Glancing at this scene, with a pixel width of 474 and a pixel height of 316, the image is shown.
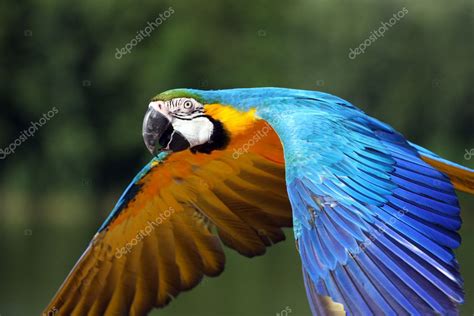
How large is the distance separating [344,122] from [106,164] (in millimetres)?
13045

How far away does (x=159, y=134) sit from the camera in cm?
Answer: 370

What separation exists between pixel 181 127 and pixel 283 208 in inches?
27.6

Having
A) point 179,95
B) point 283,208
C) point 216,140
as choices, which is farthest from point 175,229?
point 179,95

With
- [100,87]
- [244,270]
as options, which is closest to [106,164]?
[100,87]

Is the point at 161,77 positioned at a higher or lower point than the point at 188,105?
higher

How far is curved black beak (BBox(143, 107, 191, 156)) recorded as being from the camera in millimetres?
3680

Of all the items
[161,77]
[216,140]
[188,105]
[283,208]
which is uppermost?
[161,77]

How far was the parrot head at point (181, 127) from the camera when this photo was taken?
363 cm

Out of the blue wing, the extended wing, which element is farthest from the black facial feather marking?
the blue wing

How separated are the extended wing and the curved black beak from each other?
0.45ft

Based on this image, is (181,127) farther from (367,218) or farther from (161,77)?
(161,77)

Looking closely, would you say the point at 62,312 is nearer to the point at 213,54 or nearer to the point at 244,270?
the point at 244,270

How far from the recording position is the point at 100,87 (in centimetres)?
1648

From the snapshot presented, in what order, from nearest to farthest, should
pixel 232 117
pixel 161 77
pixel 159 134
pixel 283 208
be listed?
1. pixel 232 117
2. pixel 159 134
3. pixel 283 208
4. pixel 161 77
